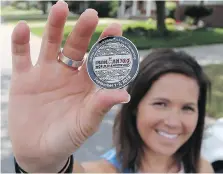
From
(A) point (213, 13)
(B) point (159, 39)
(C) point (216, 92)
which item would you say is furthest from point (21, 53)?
(A) point (213, 13)

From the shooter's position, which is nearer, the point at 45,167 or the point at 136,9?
the point at 45,167

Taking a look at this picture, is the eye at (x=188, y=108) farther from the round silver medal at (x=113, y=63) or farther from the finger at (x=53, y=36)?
the finger at (x=53, y=36)

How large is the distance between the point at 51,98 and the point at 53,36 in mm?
217

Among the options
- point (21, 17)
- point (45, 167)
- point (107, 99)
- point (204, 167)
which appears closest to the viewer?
point (107, 99)

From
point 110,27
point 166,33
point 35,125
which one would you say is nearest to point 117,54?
point 110,27

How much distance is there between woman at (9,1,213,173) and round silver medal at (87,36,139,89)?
4cm

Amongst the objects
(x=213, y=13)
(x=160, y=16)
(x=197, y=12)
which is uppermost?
(x=160, y=16)

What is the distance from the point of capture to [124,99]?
1124 millimetres

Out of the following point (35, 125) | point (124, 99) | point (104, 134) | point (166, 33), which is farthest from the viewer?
point (166, 33)

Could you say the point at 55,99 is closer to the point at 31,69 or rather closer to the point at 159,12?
the point at 31,69

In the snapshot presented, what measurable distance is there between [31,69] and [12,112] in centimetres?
16

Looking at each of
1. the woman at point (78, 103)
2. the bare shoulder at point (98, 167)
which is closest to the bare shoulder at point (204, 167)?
the woman at point (78, 103)

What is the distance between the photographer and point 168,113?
164cm

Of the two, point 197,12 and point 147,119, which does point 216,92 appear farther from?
point 197,12
